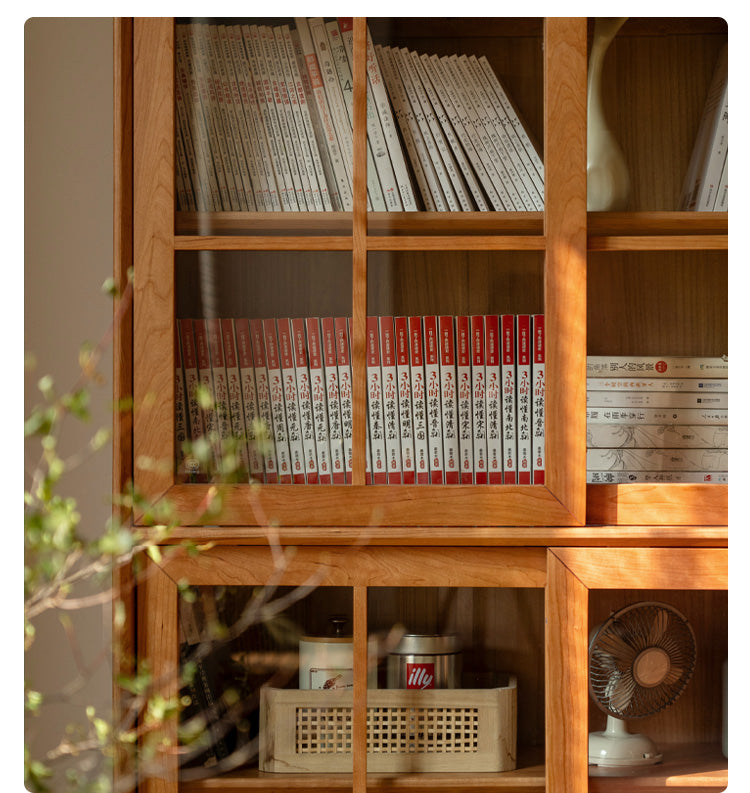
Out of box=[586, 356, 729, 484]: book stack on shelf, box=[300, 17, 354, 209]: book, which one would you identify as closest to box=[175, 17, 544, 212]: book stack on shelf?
box=[300, 17, 354, 209]: book

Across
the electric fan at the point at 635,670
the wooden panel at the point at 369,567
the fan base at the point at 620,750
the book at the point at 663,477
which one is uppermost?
the book at the point at 663,477

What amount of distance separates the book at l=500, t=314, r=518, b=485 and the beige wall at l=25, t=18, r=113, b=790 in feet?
1.97

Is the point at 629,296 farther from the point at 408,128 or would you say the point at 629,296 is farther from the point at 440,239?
the point at 408,128

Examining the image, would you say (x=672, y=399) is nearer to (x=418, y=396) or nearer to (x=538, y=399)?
(x=538, y=399)

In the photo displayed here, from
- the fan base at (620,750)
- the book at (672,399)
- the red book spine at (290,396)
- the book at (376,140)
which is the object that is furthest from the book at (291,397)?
the fan base at (620,750)

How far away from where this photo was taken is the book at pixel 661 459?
1.13 metres

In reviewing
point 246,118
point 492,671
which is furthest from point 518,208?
point 492,671

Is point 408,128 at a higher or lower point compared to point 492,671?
higher

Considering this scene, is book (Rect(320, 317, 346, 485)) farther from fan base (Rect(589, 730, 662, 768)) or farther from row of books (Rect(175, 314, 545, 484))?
fan base (Rect(589, 730, 662, 768))

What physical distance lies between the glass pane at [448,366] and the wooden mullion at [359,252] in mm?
12

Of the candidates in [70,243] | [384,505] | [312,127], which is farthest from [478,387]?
[70,243]

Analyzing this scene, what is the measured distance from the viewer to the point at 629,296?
1.14m

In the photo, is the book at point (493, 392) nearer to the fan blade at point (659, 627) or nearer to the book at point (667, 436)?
the book at point (667, 436)
